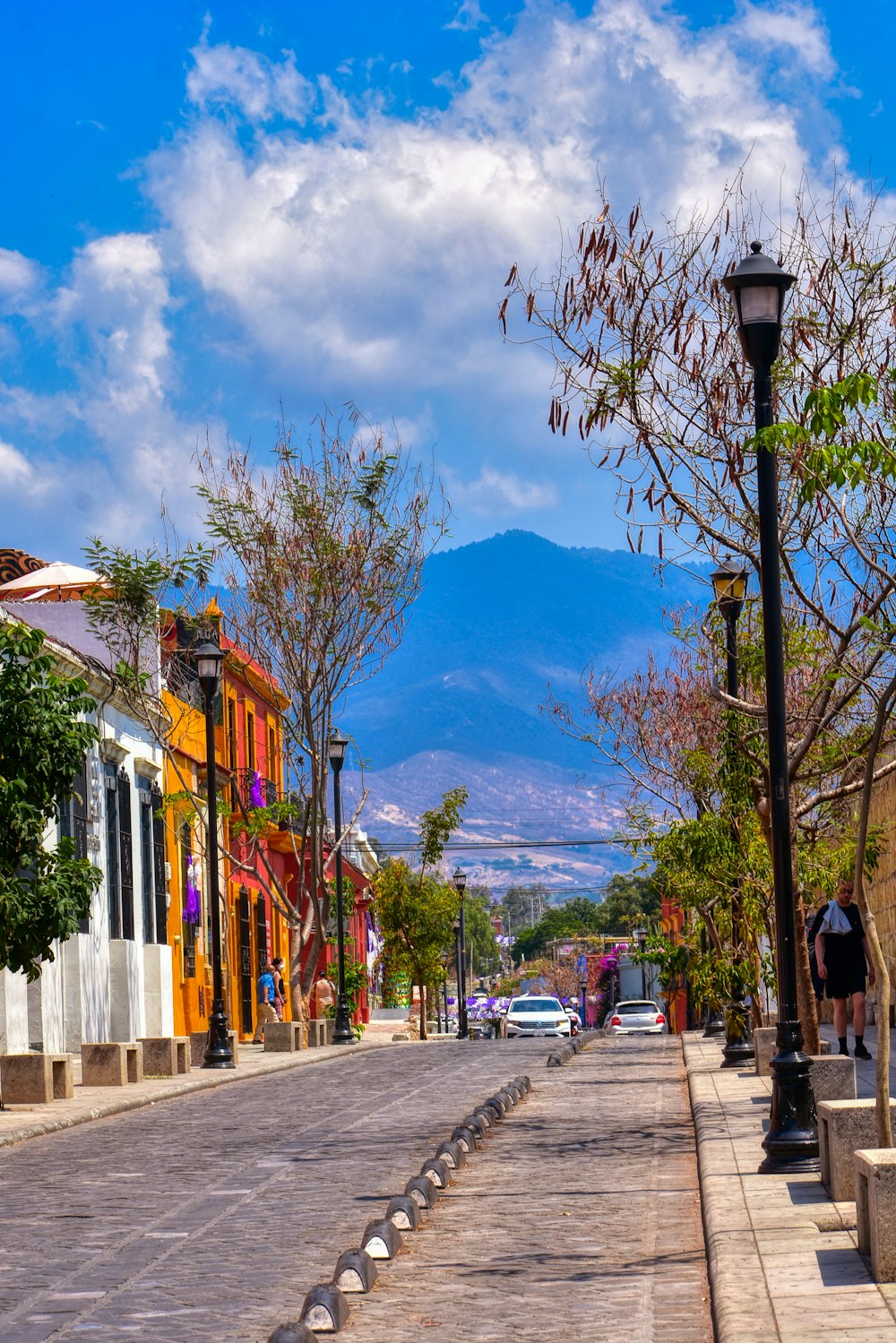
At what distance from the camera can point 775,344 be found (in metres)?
10.3

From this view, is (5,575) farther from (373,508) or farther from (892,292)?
(892,292)

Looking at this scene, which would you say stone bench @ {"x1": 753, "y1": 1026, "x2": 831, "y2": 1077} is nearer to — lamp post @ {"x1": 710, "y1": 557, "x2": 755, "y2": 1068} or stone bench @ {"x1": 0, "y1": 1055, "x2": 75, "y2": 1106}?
lamp post @ {"x1": 710, "y1": 557, "x2": 755, "y2": 1068}

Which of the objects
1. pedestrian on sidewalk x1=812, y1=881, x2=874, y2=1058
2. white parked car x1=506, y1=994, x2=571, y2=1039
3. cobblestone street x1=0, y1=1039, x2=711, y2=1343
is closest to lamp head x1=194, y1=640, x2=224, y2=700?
cobblestone street x1=0, y1=1039, x2=711, y2=1343

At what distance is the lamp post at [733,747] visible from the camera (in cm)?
1341

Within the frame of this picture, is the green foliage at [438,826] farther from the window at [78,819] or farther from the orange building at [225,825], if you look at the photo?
the window at [78,819]

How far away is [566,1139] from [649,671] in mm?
12913

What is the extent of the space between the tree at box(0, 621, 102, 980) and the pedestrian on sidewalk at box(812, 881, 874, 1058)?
7.09 metres

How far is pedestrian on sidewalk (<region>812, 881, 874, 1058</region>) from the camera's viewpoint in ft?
56.6

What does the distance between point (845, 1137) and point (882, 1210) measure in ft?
6.29

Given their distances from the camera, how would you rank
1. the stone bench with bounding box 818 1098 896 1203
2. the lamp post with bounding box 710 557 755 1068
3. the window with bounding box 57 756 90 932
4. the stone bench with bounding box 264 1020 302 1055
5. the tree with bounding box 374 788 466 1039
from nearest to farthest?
1. the stone bench with bounding box 818 1098 896 1203
2. the lamp post with bounding box 710 557 755 1068
3. the window with bounding box 57 756 90 932
4. the stone bench with bounding box 264 1020 302 1055
5. the tree with bounding box 374 788 466 1039

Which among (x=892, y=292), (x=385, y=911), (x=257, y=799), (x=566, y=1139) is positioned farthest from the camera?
(x=385, y=911)

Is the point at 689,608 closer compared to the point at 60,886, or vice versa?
the point at 60,886

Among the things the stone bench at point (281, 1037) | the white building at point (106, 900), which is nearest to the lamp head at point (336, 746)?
the white building at point (106, 900)

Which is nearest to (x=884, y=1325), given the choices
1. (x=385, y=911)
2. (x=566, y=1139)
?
(x=566, y=1139)
